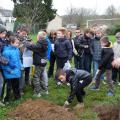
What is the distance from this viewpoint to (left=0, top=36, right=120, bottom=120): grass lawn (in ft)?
24.7

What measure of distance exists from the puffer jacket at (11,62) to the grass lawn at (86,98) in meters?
0.66

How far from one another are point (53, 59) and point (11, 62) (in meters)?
3.64

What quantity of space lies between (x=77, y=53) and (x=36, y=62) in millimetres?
2524

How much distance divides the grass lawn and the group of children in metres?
0.20

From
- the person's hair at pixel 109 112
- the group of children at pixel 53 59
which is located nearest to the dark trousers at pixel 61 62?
the group of children at pixel 53 59

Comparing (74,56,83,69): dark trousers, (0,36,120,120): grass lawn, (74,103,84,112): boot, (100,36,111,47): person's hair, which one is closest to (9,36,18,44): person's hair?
(0,36,120,120): grass lawn

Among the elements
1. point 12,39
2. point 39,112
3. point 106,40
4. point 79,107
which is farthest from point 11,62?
point 106,40

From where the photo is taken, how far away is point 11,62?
8047mm

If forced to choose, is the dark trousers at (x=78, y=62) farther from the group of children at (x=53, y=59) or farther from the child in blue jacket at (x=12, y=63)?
the child in blue jacket at (x=12, y=63)

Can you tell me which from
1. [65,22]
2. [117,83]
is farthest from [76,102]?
[65,22]

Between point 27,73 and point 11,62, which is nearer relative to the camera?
point 11,62

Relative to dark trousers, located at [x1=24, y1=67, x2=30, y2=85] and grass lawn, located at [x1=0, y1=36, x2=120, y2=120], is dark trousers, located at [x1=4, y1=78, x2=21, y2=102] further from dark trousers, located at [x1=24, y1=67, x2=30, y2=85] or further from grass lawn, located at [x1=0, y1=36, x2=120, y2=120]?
dark trousers, located at [x1=24, y1=67, x2=30, y2=85]

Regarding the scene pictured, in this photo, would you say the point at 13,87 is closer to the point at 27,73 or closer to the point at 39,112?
the point at 39,112

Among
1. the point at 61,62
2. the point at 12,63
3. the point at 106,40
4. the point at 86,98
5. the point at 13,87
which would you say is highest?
the point at 106,40
